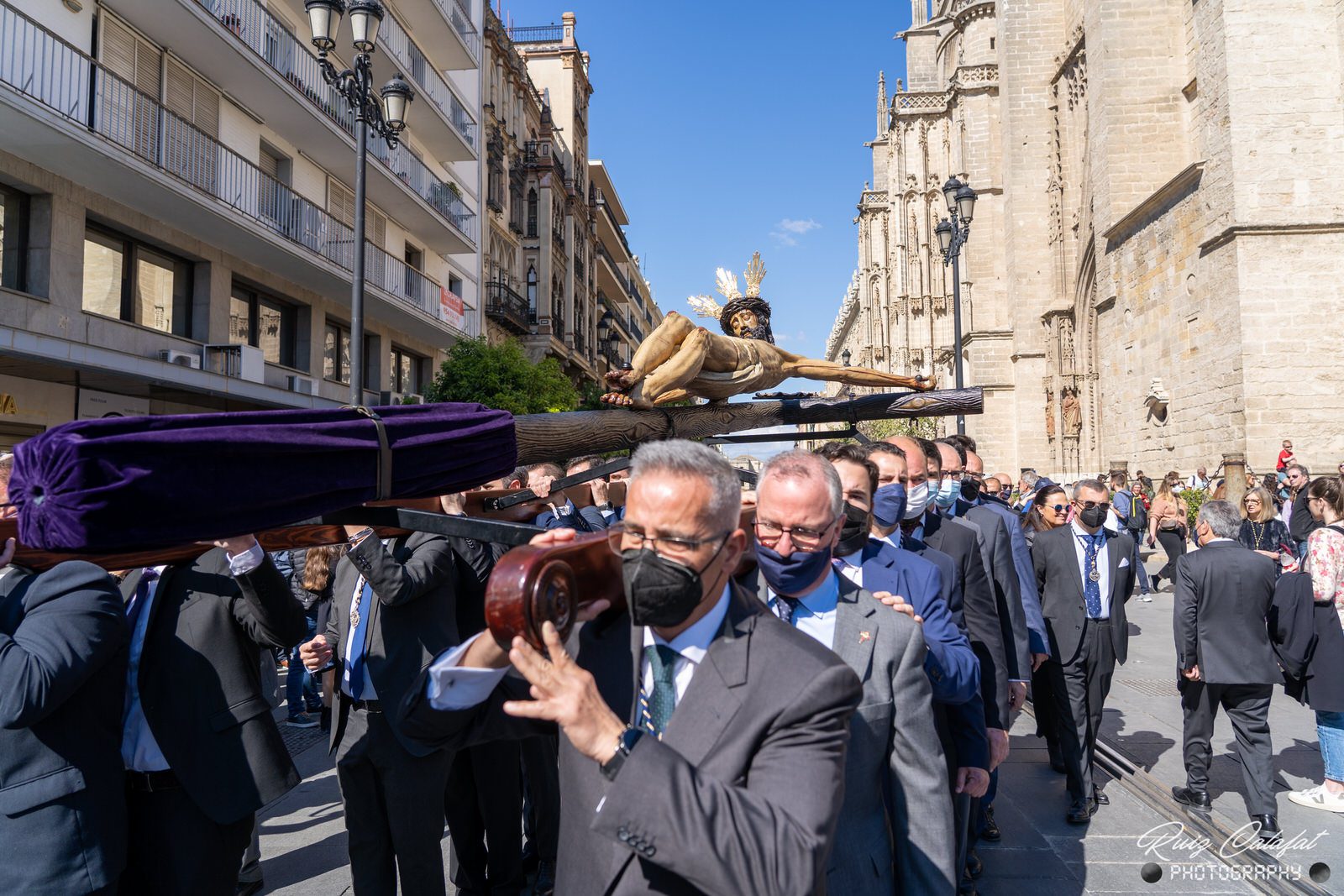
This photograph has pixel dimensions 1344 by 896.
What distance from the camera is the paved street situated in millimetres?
4629

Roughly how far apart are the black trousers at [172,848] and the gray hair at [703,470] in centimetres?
241

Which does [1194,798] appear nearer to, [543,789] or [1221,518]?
[1221,518]

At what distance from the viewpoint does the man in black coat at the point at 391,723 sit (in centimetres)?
365

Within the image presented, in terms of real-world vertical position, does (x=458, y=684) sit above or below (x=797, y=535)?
below

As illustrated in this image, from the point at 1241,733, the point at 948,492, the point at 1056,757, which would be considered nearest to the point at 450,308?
the point at 948,492

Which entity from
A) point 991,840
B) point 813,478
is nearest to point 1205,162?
point 991,840

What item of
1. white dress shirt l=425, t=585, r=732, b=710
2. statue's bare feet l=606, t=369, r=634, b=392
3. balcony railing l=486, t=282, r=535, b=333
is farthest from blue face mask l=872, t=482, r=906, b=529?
balcony railing l=486, t=282, r=535, b=333

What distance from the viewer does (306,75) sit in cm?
1717

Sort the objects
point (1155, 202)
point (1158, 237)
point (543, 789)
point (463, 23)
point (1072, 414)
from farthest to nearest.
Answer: point (1072, 414)
point (463, 23)
point (1158, 237)
point (1155, 202)
point (543, 789)

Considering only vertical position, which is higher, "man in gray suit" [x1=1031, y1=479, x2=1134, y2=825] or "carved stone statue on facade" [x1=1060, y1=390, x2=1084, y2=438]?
"carved stone statue on facade" [x1=1060, y1=390, x2=1084, y2=438]

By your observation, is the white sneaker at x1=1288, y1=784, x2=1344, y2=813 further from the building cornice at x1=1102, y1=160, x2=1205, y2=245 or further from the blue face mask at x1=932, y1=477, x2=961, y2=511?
the building cornice at x1=1102, y1=160, x2=1205, y2=245

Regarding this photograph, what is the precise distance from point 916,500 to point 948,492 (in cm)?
127

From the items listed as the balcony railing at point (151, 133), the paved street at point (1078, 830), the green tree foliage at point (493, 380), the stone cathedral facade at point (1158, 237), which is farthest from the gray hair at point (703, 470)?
the stone cathedral facade at point (1158, 237)

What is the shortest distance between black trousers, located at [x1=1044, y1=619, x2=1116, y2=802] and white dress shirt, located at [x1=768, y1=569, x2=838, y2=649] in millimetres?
3771
